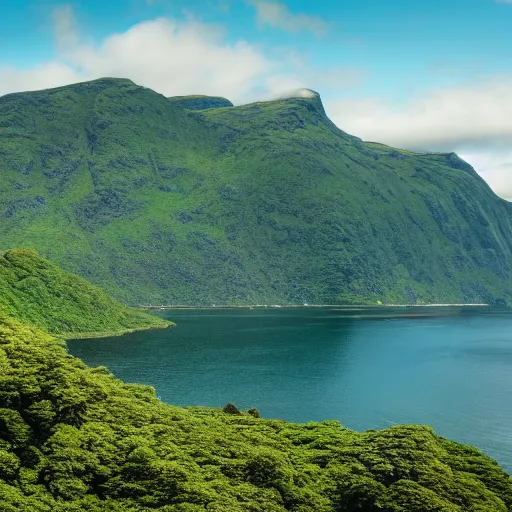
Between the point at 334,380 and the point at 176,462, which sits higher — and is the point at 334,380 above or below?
below

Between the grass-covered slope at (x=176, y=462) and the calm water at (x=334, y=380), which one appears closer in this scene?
the grass-covered slope at (x=176, y=462)

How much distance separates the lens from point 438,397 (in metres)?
128

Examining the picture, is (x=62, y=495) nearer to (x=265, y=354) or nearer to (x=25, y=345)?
(x=25, y=345)

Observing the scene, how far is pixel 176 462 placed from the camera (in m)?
45.0

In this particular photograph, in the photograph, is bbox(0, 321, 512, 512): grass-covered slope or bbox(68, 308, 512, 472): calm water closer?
bbox(0, 321, 512, 512): grass-covered slope

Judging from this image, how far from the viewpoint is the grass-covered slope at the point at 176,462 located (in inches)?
1645

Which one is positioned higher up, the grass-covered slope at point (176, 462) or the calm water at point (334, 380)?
the grass-covered slope at point (176, 462)

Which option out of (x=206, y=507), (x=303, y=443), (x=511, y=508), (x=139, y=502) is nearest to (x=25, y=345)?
(x=139, y=502)

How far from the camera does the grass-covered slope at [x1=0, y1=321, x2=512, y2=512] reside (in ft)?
137

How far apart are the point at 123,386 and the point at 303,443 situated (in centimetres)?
1982

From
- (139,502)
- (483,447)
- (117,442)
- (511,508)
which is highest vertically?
(117,442)

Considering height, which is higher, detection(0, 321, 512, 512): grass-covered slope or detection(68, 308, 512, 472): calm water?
detection(0, 321, 512, 512): grass-covered slope

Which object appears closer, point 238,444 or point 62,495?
point 62,495

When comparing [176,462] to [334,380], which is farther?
[334,380]
